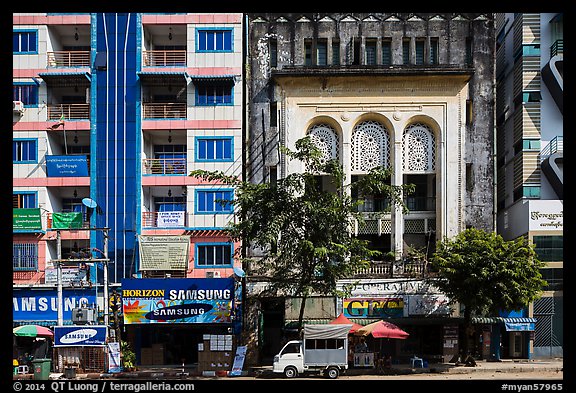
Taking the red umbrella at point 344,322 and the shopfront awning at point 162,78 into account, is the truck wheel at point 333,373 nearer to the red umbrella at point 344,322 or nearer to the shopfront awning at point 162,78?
the red umbrella at point 344,322

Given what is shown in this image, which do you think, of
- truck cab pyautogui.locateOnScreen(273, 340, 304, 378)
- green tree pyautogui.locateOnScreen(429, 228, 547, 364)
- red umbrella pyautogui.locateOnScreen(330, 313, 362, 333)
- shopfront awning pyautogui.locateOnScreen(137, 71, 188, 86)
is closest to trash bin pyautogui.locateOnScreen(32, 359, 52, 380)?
truck cab pyautogui.locateOnScreen(273, 340, 304, 378)

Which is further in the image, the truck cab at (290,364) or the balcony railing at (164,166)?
the balcony railing at (164,166)

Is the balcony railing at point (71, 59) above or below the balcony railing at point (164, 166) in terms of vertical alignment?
above

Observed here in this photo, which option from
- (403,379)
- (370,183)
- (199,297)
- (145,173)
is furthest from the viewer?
(145,173)

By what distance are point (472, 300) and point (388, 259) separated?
7564 mm

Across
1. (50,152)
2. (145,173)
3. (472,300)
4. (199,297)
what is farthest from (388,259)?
(50,152)

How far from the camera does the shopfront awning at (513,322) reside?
40719 mm

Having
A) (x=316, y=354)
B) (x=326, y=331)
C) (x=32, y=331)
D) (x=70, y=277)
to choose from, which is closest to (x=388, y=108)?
(x=326, y=331)

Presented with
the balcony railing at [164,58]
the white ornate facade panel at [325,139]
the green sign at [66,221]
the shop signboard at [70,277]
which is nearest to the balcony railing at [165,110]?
the balcony railing at [164,58]

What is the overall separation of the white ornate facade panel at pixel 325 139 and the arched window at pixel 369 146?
3.66 ft

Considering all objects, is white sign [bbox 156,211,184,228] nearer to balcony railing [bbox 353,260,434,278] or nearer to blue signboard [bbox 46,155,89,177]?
blue signboard [bbox 46,155,89,177]

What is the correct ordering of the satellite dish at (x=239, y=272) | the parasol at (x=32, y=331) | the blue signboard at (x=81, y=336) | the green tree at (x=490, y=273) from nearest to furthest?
the green tree at (x=490, y=273) < the blue signboard at (x=81, y=336) < the parasol at (x=32, y=331) < the satellite dish at (x=239, y=272)
